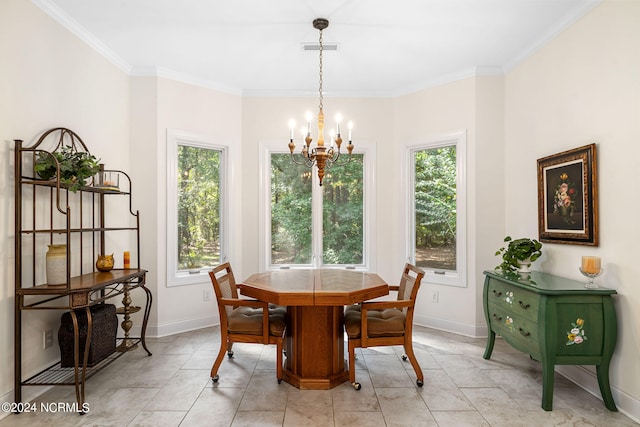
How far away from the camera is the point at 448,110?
4.37 metres

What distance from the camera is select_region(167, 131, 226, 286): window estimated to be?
4.27 meters

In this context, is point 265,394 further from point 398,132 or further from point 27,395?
point 398,132

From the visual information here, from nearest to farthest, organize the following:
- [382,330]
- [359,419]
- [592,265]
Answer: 1. [359,419]
2. [592,265]
3. [382,330]

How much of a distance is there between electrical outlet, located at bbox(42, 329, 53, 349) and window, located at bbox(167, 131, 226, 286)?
4.39 feet

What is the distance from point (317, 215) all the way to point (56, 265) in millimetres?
2917

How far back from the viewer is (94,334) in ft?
9.89

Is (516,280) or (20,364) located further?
(516,280)

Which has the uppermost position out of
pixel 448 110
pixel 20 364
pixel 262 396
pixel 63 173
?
pixel 448 110

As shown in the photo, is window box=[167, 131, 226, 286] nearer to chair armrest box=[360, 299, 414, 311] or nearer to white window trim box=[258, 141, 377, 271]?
white window trim box=[258, 141, 377, 271]

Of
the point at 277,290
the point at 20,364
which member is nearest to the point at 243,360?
the point at 277,290

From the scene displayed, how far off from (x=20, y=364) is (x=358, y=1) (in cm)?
348

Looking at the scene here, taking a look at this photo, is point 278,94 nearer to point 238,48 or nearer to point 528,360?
point 238,48

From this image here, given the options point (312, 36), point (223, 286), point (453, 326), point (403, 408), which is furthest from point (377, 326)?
point (312, 36)

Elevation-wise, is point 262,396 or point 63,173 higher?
point 63,173
